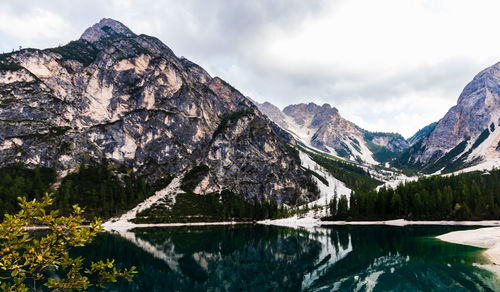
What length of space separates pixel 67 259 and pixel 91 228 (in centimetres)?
153

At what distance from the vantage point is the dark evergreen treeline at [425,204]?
137500 mm

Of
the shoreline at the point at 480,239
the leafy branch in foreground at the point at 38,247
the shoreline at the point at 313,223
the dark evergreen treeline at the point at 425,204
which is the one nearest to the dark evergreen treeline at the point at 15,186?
the shoreline at the point at 313,223

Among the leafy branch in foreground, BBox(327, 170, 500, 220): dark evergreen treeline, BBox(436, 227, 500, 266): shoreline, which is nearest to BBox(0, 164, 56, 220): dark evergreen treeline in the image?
the leafy branch in foreground

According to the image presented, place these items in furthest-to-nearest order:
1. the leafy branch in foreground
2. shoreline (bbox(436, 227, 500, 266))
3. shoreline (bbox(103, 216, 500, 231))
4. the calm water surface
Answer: shoreline (bbox(103, 216, 500, 231)) < shoreline (bbox(436, 227, 500, 266)) < the calm water surface < the leafy branch in foreground

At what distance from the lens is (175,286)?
47406 millimetres

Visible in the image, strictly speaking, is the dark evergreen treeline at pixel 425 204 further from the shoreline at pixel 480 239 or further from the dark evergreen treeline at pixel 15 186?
the dark evergreen treeline at pixel 15 186

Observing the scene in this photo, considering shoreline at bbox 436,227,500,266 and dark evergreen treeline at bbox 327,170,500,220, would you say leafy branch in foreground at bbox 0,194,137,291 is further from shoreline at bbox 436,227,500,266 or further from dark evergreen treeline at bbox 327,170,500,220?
dark evergreen treeline at bbox 327,170,500,220

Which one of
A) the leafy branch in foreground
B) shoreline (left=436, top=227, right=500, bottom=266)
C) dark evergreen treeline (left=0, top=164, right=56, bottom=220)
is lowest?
shoreline (left=436, top=227, right=500, bottom=266)

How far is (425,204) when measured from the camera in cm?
14962

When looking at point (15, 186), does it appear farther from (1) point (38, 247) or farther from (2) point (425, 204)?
(2) point (425, 204)

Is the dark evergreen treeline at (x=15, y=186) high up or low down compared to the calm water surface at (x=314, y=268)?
up

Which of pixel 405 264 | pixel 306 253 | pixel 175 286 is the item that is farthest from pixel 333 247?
pixel 175 286

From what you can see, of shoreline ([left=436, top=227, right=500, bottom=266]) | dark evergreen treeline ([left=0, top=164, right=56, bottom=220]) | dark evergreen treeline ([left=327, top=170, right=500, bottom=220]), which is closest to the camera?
shoreline ([left=436, top=227, right=500, bottom=266])

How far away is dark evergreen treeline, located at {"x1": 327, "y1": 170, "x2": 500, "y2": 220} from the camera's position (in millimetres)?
137500
